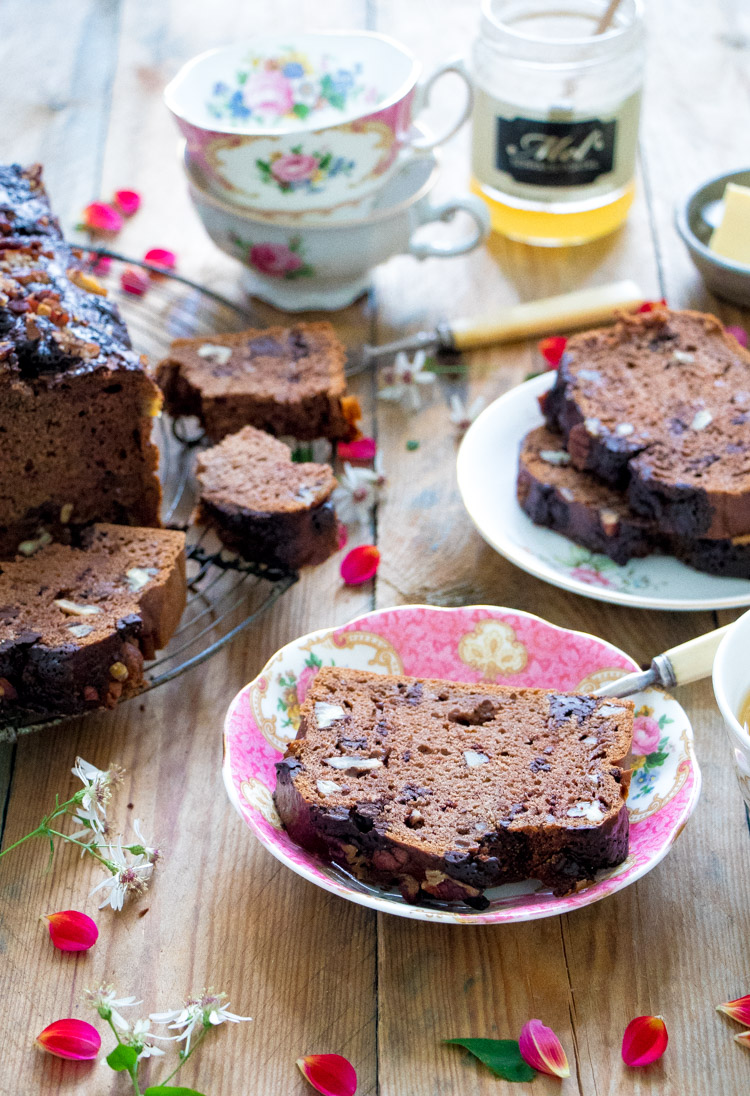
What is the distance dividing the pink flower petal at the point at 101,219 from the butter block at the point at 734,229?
5.75ft

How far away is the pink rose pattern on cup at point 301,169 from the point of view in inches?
108

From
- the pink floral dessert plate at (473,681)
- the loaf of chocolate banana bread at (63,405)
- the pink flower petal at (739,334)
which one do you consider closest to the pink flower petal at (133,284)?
the loaf of chocolate banana bread at (63,405)

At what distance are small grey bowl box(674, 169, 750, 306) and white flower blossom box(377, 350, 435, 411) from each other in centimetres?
80

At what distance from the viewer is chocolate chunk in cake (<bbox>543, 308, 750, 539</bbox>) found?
2240mm

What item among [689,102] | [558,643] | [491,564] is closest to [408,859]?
[558,643]

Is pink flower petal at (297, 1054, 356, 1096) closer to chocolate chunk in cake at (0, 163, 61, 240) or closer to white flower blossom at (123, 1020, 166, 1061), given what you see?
white flower blossom at (123, 1020, 166, 1061)

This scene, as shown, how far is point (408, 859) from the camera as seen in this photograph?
1.66 m

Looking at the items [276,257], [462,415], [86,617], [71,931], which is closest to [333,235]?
[276,257]

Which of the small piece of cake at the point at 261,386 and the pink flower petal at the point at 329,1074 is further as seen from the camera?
the small piece of cake at the point at 261,386

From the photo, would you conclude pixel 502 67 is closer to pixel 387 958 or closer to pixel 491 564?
pixel 491 564

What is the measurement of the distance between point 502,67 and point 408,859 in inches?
88.4

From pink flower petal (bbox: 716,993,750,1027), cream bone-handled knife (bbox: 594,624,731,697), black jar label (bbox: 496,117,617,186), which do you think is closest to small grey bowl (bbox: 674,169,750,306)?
black jar label (bbox: 496,117,617,186)

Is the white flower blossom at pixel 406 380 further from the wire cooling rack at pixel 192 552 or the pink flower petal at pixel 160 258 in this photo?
the pink flower petal at pixel 160 258

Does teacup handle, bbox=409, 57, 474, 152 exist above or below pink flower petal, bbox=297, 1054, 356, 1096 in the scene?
above
